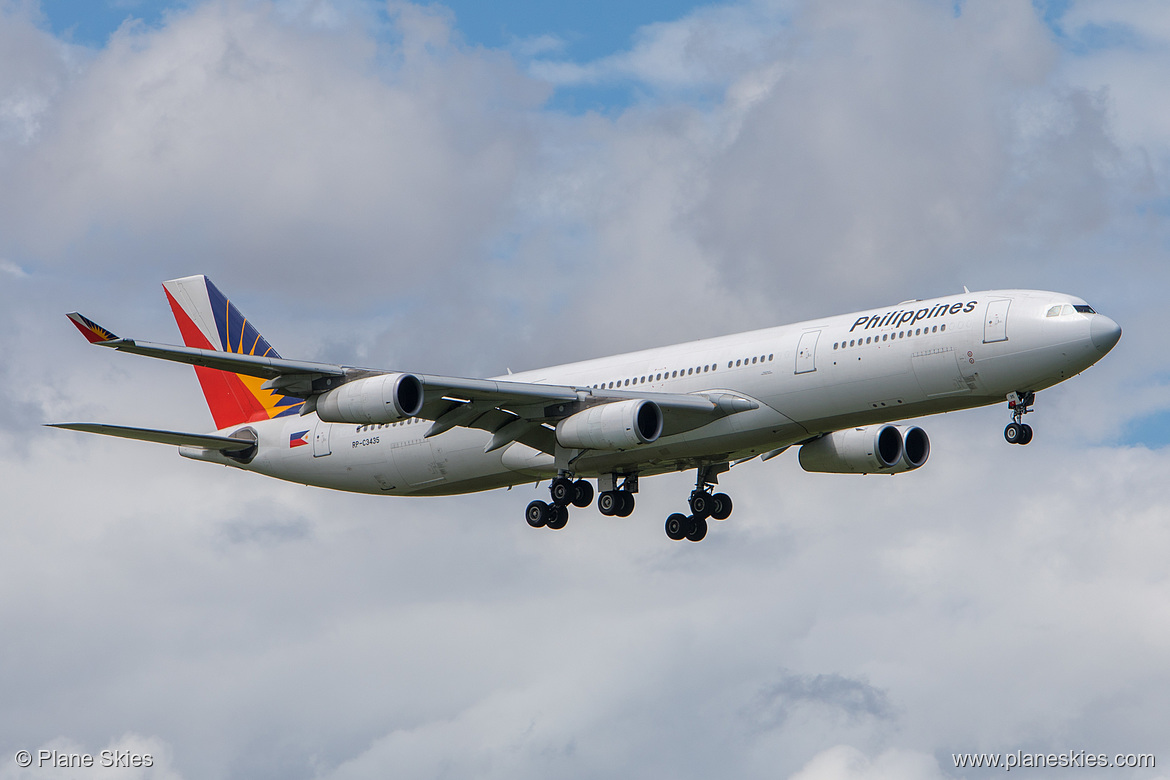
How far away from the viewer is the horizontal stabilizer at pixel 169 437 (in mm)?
45594

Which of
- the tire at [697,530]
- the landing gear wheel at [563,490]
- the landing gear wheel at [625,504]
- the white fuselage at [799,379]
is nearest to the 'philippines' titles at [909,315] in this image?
the white fuselage at [799,379]

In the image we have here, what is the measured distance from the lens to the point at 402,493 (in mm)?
52625

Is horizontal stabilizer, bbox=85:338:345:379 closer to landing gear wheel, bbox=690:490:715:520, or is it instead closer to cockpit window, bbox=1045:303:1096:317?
landing gear wheel, bbox=690:490:715:520

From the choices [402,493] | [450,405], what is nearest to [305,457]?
[402,493]

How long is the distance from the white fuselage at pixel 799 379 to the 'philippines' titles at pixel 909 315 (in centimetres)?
4

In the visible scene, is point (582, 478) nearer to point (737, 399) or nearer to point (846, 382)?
point (737, 399)

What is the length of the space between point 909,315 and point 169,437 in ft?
81.0

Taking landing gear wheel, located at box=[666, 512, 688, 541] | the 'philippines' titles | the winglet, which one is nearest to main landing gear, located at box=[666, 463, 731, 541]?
landing gear wheel, located at box=[666, 512, 688, 541]

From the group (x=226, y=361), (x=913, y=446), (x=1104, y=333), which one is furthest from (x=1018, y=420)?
(x=226, y=361)

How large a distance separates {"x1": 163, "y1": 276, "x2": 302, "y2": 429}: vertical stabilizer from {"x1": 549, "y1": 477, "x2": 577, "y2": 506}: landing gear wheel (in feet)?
38.6

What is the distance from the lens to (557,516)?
161ft

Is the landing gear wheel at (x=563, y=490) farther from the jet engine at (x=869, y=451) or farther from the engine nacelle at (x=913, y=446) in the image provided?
the engine nacelle at (x=913, y=446)

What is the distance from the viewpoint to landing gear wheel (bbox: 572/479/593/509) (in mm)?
48312

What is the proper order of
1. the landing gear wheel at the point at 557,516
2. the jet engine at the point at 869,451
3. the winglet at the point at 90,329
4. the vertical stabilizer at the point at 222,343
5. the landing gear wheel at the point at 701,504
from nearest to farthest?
the winglet at the point at 90,329 < the landing gear wheel at the point at 557,516 < the jet engine at the point at 869,451 < the landing gear wheel at the point at 701,504 < the vertical stabilizer at the point at 222,343
